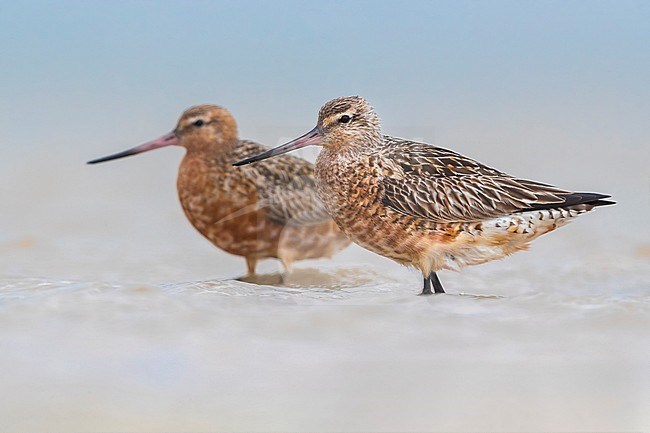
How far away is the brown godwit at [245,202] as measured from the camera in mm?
7457

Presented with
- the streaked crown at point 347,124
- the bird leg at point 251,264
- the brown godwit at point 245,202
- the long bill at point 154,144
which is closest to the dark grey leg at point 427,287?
the streaked crown at point 347,124

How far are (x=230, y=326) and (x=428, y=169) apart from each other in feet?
4.65

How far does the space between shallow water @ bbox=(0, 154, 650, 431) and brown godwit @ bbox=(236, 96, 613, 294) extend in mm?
273

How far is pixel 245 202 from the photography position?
24.5ft

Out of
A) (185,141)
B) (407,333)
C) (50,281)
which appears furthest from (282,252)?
(407,333)

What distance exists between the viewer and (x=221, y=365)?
512 cm

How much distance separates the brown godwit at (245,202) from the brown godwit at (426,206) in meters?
1.31

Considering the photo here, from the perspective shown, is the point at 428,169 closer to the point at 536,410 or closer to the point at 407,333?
the point at 407,333

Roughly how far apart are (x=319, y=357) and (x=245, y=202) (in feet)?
7.90

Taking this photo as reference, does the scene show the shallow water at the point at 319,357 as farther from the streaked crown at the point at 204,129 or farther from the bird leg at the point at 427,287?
the streaked crown at the point at 204,129

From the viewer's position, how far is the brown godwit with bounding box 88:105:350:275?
294 inches

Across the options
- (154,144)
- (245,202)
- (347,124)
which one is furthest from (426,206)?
(154,144)

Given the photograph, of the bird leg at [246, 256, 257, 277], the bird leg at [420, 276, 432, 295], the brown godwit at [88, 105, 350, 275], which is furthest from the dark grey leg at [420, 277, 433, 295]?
the bird leg at [246, 256, 257, 277]

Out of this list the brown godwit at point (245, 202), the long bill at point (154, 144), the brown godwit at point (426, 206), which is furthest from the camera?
the long bill at point (154, 144)
